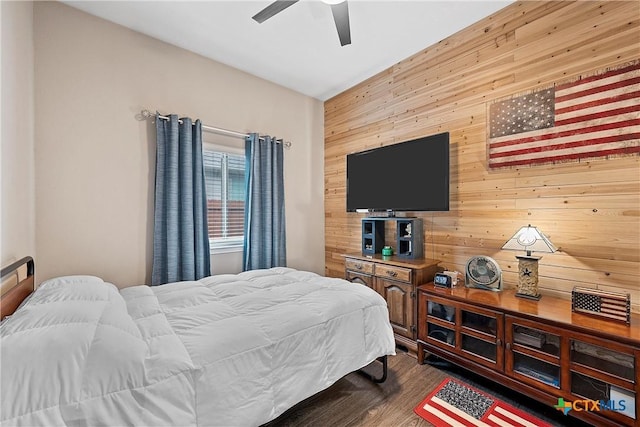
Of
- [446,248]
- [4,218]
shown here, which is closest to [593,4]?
[446,248]

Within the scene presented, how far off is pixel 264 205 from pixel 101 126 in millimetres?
1711

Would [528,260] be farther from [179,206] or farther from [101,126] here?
[101,126]

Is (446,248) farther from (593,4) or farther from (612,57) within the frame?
(593,4)

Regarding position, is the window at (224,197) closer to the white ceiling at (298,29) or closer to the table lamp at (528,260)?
the white ceiling at (298,29)

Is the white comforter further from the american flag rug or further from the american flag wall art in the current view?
the american flag wall art

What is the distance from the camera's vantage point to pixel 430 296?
238 cm

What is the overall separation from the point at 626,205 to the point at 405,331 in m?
1.84

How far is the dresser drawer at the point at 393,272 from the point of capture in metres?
2.61

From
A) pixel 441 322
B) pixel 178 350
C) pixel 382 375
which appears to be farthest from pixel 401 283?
pixel 178 350

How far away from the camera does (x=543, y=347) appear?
1791mm

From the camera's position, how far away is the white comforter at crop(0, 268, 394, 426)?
35.7 inches

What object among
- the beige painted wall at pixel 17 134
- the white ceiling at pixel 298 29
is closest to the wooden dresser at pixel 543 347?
the white ceiling at pixel 298 29

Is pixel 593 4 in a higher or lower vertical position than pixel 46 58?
higher

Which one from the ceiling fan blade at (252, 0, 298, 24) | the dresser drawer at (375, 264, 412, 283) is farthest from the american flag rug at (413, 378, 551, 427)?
the ceiling fan blade at (252, 0, 298, 24)
